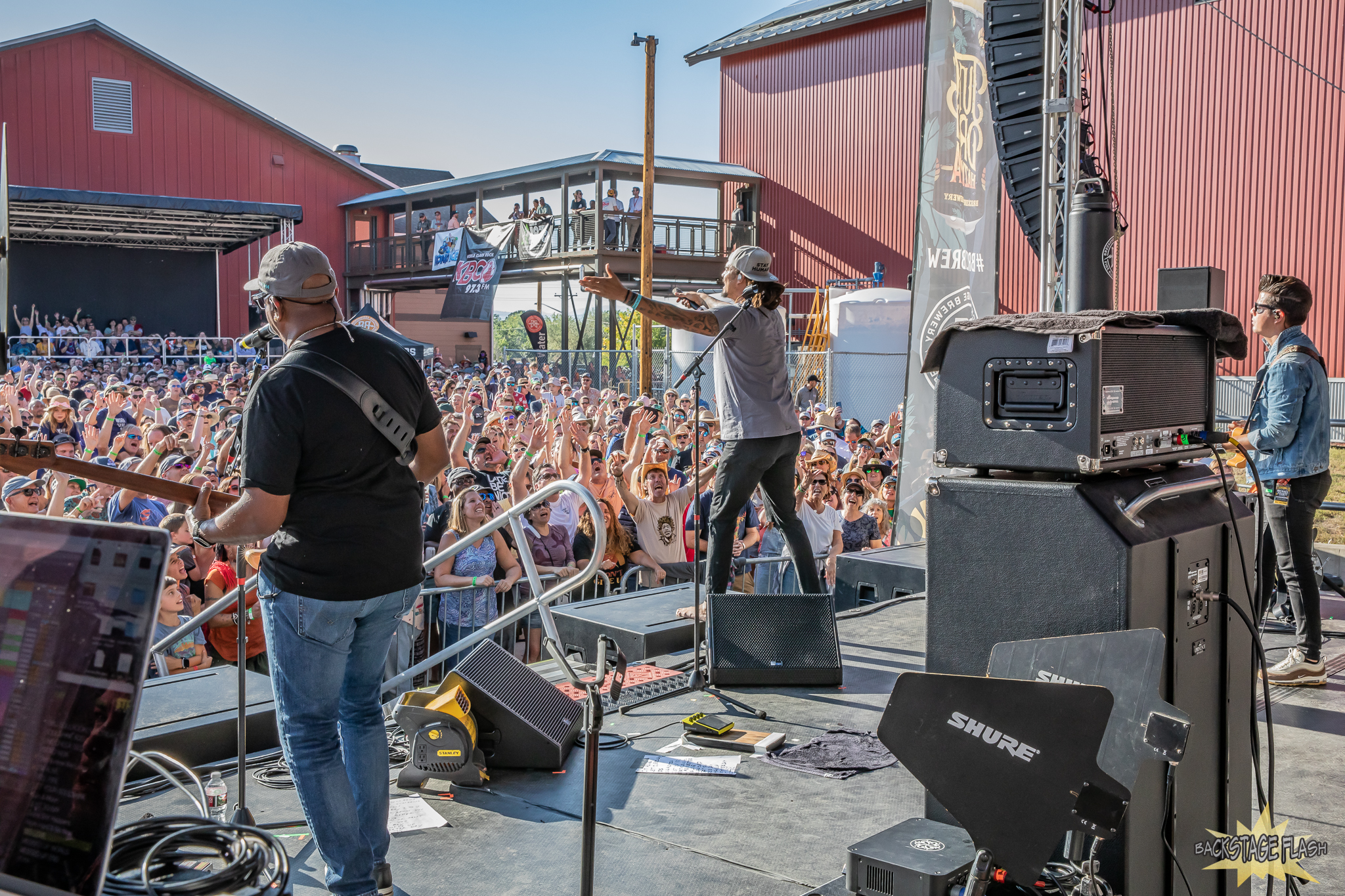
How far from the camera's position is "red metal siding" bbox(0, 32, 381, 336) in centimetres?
2825

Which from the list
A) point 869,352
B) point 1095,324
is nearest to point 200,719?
point 1095,324

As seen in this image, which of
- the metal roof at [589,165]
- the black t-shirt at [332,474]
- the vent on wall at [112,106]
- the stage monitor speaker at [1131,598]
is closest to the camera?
the stage monitor speaker at [1131,598]

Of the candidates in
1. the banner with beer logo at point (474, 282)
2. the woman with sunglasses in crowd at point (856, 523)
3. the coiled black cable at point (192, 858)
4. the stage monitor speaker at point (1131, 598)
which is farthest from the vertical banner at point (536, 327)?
the coiled black cable at point (192, 858)

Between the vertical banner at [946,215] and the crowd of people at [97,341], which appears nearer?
the vertical banner at [946,215]

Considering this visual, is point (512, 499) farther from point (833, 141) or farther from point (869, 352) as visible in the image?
point (833, 141)

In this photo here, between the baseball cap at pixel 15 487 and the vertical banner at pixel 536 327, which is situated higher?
the vertical banner at pixel 536 327

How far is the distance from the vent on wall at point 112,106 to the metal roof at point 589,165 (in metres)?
7.69

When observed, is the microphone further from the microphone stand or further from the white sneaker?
the white sneaker

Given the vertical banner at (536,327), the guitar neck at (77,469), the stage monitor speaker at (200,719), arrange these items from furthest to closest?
the vertical banner at (536,327), the stage monitor speaker at (200,719), the guitar neck at (77,469)

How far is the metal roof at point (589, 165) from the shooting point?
83.6 ft

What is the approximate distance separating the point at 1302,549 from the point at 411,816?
4.18m

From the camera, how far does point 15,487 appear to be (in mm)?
6055

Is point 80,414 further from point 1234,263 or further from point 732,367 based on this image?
point 1234,263

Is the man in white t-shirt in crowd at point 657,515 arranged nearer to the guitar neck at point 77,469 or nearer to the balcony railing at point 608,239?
the guitar neck at point 77,469
